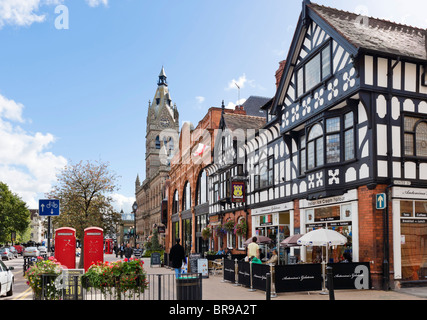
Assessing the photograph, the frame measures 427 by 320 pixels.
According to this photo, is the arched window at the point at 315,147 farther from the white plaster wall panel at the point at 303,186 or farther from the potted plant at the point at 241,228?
the potted plant at the point at 241,228

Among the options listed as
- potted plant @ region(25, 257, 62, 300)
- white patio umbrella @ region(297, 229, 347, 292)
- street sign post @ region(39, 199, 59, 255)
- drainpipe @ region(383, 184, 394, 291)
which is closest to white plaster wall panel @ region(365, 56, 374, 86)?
drainpipe @ region(383, 184, 394, 291)

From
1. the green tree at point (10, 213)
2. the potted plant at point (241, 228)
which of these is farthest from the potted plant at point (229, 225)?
the green tree at point (10, 213)

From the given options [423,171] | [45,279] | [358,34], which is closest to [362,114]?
[423,171]

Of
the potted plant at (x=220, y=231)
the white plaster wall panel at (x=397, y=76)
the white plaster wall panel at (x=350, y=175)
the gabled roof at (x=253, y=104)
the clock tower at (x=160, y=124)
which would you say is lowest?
the potted plant at (x=220, y=231)

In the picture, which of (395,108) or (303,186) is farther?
(303,186)

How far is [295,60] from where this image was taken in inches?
842

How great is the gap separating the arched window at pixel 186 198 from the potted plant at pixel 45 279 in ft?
112

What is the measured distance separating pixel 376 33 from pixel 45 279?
15.4m

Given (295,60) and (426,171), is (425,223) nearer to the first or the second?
(426,171)

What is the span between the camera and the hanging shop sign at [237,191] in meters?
27.6

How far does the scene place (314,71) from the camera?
1966 centimetres

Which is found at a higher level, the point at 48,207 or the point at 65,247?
the point at 48,207

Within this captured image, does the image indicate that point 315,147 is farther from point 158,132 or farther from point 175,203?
point 158,132

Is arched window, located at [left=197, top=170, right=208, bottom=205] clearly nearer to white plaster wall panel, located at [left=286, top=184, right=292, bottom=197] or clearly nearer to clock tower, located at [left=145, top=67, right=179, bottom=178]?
white plaster wall panel, located at [left=286, top=184, right=292, bottom=197]
